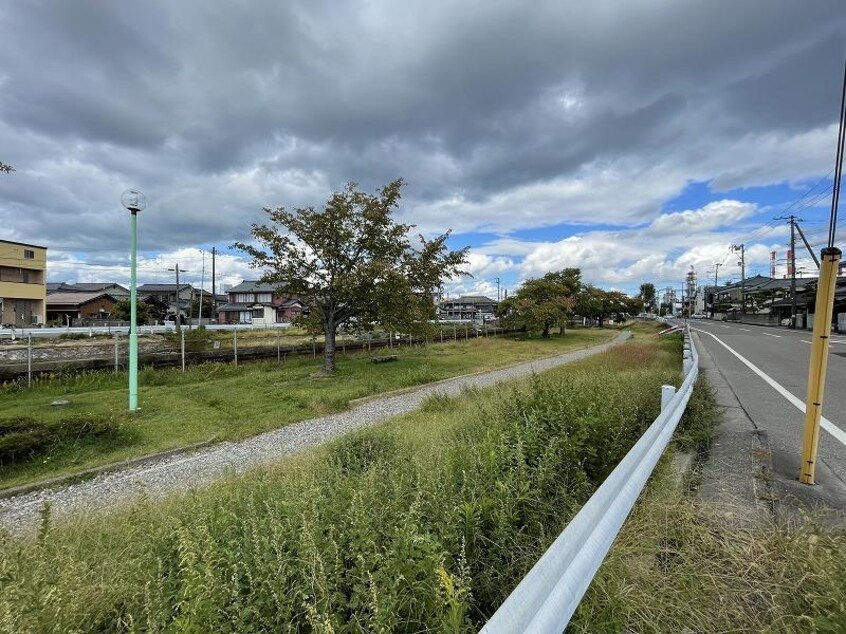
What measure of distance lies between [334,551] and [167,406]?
33.7 ft

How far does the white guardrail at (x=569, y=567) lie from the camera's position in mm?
1098

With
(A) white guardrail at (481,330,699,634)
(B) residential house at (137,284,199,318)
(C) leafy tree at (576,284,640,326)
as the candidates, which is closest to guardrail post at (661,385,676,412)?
(A) white guardrail at (481,330,699,634)

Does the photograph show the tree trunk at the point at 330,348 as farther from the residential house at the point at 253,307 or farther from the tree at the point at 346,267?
the residential house at the point at 253,307

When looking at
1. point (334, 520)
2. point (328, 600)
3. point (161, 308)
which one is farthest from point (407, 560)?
point (161, 308)

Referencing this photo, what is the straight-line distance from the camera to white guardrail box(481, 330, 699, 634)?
110 cm

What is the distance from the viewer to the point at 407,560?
1.84 meters

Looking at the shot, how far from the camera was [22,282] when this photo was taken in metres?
39.0

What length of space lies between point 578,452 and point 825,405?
5.58 metres

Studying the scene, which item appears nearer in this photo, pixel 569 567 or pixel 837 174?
pixel 569 567

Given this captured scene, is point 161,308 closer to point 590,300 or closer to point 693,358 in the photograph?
point 590,300

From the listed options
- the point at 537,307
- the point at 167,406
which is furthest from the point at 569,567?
Answer: the point at 537,307

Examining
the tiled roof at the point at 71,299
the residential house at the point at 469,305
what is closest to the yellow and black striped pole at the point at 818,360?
the tiled roof at the point at 71,299

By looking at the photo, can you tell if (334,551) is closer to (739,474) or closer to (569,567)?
(569,567)

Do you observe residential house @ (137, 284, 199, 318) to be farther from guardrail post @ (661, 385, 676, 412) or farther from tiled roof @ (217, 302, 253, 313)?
guardrail post @ (661, 385, 676, 412)
